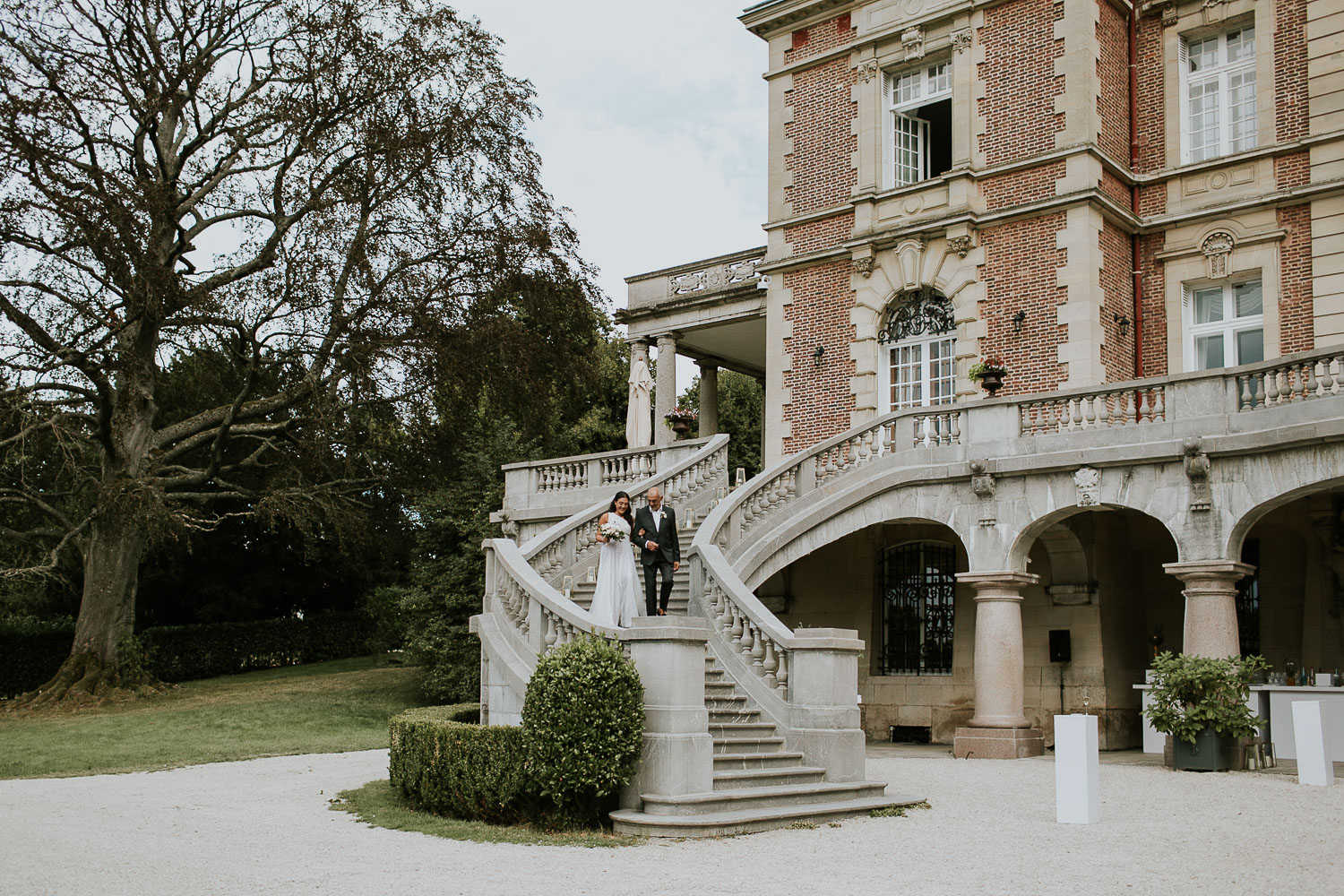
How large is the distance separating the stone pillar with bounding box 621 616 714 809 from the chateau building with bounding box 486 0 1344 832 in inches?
133

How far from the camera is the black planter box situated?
14.5 meters

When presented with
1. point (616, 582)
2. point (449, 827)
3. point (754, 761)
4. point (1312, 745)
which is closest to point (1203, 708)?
point (1312, 745)

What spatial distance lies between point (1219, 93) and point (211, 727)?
2006 centimetres

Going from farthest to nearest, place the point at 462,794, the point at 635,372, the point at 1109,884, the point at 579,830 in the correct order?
1. the point at 635,372
2. the point at 462,794
3. the point at 579,830
4. the point at 1109,884

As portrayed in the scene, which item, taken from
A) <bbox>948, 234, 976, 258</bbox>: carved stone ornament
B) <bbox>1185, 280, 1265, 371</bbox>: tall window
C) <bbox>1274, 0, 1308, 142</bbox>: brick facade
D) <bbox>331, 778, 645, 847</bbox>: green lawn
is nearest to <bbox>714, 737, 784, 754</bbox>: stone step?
<bbox>331, 778, 645, 847</bbox>: green lawn

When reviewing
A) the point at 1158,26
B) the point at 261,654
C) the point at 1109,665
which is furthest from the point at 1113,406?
the point at 261,654

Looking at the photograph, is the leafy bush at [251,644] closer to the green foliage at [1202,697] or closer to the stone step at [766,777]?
the stone step at [766,777]

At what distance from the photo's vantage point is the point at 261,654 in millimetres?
37438

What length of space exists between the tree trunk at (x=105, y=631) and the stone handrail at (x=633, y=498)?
12036mm

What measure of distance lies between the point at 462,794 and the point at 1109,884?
227 inches

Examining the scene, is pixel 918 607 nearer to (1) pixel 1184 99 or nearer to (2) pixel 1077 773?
(1) pixel 1184 99

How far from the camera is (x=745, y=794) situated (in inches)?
427

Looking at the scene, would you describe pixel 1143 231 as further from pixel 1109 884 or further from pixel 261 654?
pixel 261 654

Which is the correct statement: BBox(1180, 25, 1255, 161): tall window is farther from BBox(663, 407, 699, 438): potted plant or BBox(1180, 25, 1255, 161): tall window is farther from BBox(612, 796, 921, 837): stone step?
BBox(612, 796, 921, 837): stone step
